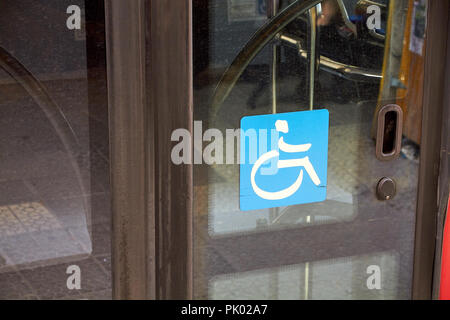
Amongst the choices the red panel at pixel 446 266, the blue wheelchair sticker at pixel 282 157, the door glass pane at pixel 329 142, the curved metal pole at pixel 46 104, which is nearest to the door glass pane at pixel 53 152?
the curved metal pole at pixel 46 104

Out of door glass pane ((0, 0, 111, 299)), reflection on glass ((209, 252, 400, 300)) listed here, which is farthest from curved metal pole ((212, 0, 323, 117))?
reflection on glass ((209, 252, 400, 300))

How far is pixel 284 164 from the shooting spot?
2.35 m

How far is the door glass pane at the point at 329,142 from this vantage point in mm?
2262

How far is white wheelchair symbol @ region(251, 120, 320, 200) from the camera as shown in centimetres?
233

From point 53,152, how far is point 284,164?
639 mm

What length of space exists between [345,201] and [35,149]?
93 centimetres

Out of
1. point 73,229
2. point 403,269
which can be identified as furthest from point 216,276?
point 403,269

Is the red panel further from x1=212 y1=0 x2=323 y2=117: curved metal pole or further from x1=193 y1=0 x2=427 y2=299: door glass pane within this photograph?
x1=212 y1=0 x2=323 y2=117: curved metal pole

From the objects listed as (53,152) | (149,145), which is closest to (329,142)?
(149,145)

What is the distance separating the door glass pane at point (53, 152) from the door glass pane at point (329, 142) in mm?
274

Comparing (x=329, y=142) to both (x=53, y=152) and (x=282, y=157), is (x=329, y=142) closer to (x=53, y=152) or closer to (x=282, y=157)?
(x=282, y=157)

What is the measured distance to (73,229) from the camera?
7.33ft

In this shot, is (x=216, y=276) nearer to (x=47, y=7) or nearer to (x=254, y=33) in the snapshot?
(x=254, y=33)

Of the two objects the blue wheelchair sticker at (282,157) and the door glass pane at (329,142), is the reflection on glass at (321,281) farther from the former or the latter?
the blue wheelchair sticker at (282,157)
